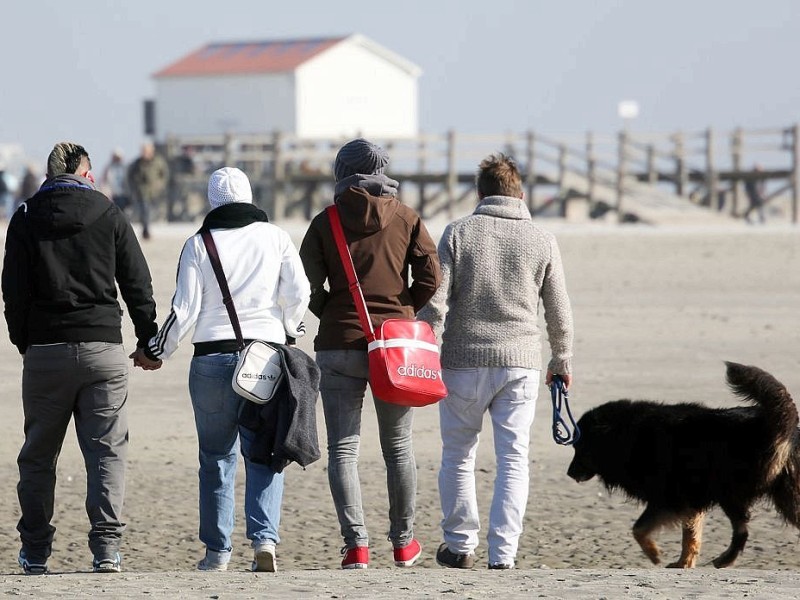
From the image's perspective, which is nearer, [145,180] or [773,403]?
[773,403]

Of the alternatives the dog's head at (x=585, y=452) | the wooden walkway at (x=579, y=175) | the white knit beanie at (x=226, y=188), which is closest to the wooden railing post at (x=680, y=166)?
the wooden walkway at (x=579, y=175)

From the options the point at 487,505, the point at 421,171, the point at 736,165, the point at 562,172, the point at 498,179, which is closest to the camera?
the point at 498,179

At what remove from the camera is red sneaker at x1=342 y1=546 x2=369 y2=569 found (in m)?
5.92

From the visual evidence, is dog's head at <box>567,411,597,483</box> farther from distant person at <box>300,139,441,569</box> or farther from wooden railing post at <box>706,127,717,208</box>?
wooden railing post at <box>706,127,717,208</box>

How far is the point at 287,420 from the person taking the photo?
564 cm

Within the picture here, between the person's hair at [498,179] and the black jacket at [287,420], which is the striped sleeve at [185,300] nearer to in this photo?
the black jacket at [287,420]

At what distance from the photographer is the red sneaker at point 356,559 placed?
592 centimetres

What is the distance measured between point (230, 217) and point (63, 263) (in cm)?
64

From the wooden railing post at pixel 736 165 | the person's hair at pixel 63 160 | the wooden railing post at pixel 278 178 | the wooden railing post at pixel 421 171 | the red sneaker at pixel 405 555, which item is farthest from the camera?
the wooden railing post at pixel 736 165

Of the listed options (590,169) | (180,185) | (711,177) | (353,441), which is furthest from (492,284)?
(180,185)

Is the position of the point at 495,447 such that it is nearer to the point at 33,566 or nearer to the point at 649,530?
the point at 649,530

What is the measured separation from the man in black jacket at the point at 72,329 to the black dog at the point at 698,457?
205 cm

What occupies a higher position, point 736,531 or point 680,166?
point 680,166

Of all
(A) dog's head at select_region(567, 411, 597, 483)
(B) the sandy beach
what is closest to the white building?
(B) the sandy beach
